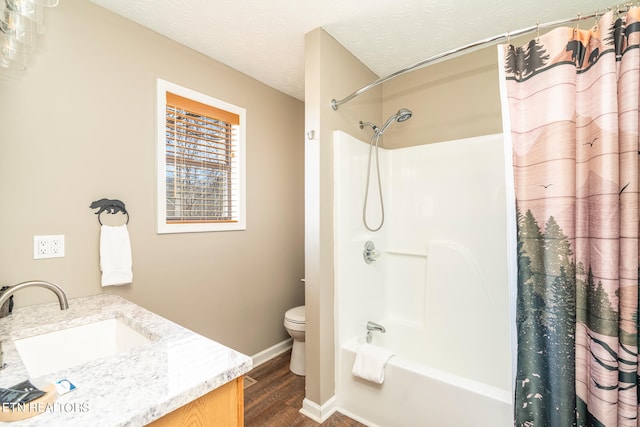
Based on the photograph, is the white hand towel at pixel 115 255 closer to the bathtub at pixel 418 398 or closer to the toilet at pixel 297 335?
the toilet at pixel 297 335

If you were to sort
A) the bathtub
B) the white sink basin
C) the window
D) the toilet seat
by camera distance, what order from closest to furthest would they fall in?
the white sink basin
the bathtub
the window
the toilet seat

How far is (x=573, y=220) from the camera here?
42.8 inches

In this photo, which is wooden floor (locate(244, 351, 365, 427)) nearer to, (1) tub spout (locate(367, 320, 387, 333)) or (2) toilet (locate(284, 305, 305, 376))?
(2) toilet (locate(284, 305, 305, 376))

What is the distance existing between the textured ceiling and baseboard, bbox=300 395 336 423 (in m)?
2.43

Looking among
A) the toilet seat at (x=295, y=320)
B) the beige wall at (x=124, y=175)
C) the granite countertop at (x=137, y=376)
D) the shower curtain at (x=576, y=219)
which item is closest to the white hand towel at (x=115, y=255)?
the beige wall at (x=124, y=175)

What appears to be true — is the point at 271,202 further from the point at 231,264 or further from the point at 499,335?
the point at 499,335

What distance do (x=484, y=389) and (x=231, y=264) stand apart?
1.83 meters

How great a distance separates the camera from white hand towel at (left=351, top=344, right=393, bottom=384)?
1.71 metres

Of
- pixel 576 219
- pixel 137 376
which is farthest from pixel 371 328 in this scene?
pixel 137 376

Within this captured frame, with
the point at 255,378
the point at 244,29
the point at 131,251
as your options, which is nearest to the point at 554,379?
the point at 255,378

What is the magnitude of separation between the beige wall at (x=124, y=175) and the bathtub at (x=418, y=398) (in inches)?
38.9

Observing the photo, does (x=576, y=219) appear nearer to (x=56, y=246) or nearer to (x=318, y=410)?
(x=318, y=410)

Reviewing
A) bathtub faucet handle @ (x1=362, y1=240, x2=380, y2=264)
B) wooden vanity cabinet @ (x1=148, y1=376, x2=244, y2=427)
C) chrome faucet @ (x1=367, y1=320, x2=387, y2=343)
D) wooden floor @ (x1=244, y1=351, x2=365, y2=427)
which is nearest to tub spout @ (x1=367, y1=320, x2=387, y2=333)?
chrome faucet @ (x1=367, y1=320, x2=387, y2=343)

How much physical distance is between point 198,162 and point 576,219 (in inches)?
86.6
